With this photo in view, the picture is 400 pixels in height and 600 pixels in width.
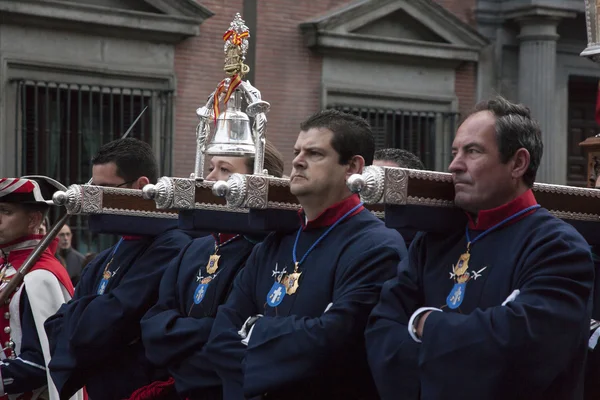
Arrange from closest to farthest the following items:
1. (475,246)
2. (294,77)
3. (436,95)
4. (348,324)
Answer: (475,246)
(348,324)
(294,77)
(436,95)

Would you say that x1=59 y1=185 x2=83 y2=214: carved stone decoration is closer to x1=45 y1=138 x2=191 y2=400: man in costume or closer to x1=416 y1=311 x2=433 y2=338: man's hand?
x1=45 y1=138 x2=191 y2=400: man in costume

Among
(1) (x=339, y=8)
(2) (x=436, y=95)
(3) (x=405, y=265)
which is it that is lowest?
(3) (x=405, y=265)

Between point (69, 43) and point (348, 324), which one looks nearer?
point (348, 324)

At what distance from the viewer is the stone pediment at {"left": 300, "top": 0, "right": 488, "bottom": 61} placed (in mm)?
13797

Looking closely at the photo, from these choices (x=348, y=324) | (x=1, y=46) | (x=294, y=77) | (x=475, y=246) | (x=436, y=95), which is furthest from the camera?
(x=436, y=95)

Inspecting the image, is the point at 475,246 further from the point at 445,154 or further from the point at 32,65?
the point at 445,154

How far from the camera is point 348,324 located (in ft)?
14.7

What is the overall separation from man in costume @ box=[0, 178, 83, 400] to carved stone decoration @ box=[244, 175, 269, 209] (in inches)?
79.1

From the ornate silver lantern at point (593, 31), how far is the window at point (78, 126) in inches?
302

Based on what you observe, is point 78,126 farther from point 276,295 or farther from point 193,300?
point 276,295

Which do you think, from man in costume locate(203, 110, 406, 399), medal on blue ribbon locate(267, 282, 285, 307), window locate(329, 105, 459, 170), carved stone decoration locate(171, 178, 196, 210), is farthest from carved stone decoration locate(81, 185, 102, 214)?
window locate(329, 105, 459, 170)

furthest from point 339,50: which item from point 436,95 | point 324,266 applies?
point 324,266

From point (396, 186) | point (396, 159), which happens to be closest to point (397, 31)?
point (396, 159)

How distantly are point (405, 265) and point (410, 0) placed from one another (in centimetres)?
1025
